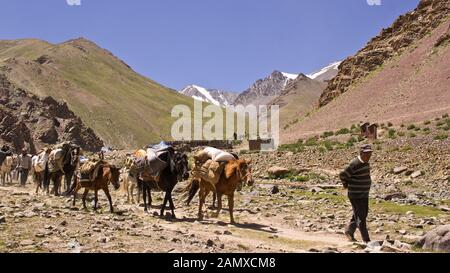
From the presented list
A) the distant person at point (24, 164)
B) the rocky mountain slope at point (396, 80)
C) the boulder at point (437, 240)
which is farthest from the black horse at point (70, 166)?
the rocky mountain slope at point (396, 80)

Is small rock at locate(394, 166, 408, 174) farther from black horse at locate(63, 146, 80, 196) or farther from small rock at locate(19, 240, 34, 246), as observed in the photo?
small rock at locate(19, 240, 34, 246)

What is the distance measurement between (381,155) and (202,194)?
2414 cm

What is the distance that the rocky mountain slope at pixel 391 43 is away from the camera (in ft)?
297

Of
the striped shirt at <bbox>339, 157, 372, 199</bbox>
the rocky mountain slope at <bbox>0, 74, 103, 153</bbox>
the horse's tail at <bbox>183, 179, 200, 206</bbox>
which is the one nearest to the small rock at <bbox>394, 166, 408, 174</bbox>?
the horse's tail at <bbox>183, 179, 200, 206</bbox>

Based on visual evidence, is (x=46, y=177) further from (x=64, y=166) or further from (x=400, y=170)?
(x=400, y=170)

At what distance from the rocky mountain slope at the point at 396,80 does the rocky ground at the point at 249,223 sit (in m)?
37.9

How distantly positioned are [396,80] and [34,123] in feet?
193

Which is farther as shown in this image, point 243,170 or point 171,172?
point 171,172

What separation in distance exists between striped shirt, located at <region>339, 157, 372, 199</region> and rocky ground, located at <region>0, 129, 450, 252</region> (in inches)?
44.4

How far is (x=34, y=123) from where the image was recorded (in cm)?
8169

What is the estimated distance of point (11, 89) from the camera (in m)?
95.8

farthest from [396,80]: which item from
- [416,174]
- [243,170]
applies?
[243,170]

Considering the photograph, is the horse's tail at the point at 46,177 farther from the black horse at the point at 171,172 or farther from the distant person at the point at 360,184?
the distant person at the point at 360,184

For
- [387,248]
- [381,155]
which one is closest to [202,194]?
[387,248]
